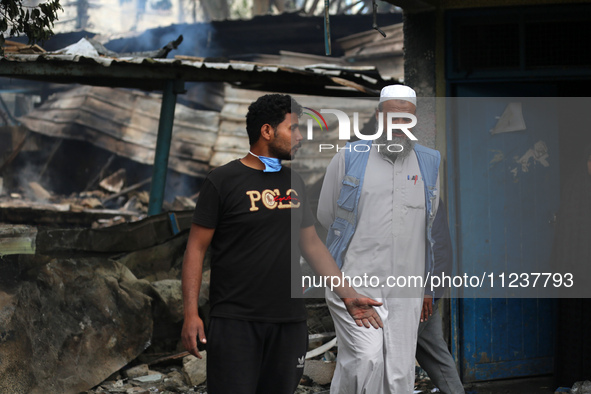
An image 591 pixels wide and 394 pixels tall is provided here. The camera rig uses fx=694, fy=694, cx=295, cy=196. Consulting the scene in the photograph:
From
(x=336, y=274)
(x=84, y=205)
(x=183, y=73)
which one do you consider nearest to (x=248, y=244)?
(x=336, y=274)

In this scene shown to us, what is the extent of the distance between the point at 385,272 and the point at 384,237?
0.21 metres

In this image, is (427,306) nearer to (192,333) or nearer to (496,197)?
(192,333)

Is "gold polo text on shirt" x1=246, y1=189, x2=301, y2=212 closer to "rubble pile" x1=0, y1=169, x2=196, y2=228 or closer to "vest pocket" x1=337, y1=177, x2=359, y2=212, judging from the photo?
"vest pocket" x1=337, y1=177, x2=359, y2=212

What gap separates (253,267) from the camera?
10.3 ft

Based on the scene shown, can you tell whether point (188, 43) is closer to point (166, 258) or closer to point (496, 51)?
point (166, 258)

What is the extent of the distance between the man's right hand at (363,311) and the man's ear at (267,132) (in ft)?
3.26

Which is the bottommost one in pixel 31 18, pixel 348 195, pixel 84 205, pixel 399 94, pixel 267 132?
pixel 84 205

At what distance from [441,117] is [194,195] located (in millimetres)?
9053

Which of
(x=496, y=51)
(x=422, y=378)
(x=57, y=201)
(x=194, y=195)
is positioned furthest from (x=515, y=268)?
(x=57, y=201)

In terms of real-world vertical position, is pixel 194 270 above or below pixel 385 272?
above

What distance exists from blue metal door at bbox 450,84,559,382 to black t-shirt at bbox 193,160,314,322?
304cm

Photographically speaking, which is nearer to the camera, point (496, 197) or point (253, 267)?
point (253, 267)

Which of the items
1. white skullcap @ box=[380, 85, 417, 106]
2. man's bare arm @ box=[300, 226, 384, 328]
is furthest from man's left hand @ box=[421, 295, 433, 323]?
white skullcap @ box=[380, 85, 417, 106]

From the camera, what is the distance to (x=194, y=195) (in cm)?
1427
